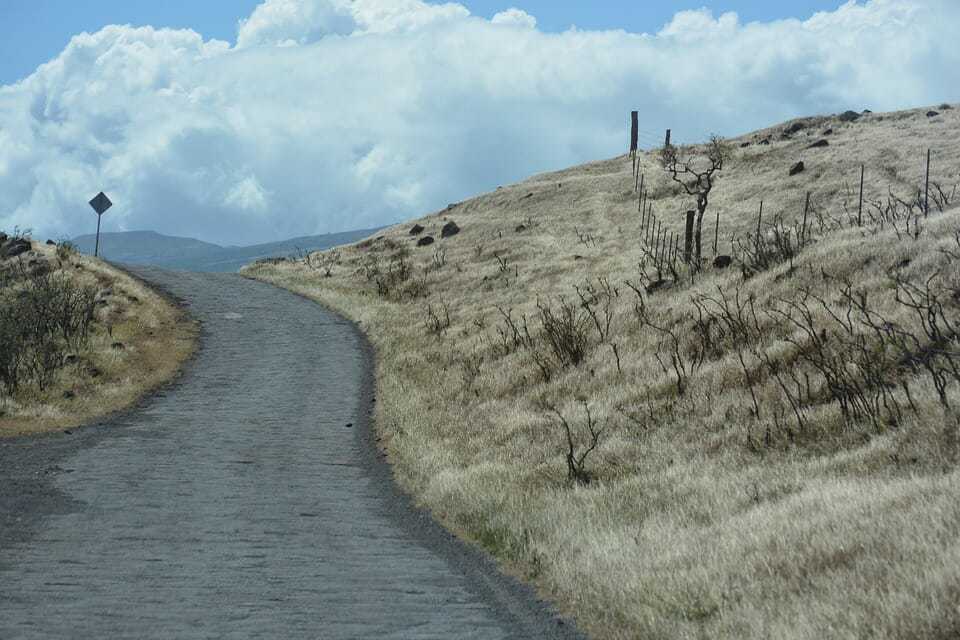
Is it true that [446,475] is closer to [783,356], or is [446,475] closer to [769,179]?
[783,356]

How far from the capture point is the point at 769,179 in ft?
149

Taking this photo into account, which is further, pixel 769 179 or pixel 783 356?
pixel 769 179

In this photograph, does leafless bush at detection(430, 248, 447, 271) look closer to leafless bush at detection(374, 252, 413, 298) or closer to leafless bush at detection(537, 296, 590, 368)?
leafless bush at detection(374, 252, 413, 298)

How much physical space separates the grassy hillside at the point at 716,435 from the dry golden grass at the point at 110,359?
547 centimetres

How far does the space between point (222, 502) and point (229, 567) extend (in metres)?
2.94

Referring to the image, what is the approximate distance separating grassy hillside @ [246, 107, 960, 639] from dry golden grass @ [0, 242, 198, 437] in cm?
547

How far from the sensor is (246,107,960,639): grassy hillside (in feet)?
21.5

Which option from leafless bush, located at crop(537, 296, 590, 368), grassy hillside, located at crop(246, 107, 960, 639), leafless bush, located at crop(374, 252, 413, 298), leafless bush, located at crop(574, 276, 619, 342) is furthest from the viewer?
leafless bush, located at crop(374, 252, 413, 298)

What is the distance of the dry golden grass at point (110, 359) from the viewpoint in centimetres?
1670

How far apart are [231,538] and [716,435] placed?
597 centimetres

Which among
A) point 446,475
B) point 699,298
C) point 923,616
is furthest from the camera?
point 699,298

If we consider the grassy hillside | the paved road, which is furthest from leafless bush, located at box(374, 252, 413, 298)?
the paved road

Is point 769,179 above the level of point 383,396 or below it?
above

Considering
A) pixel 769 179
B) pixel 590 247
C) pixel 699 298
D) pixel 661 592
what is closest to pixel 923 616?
pixel 661 592
